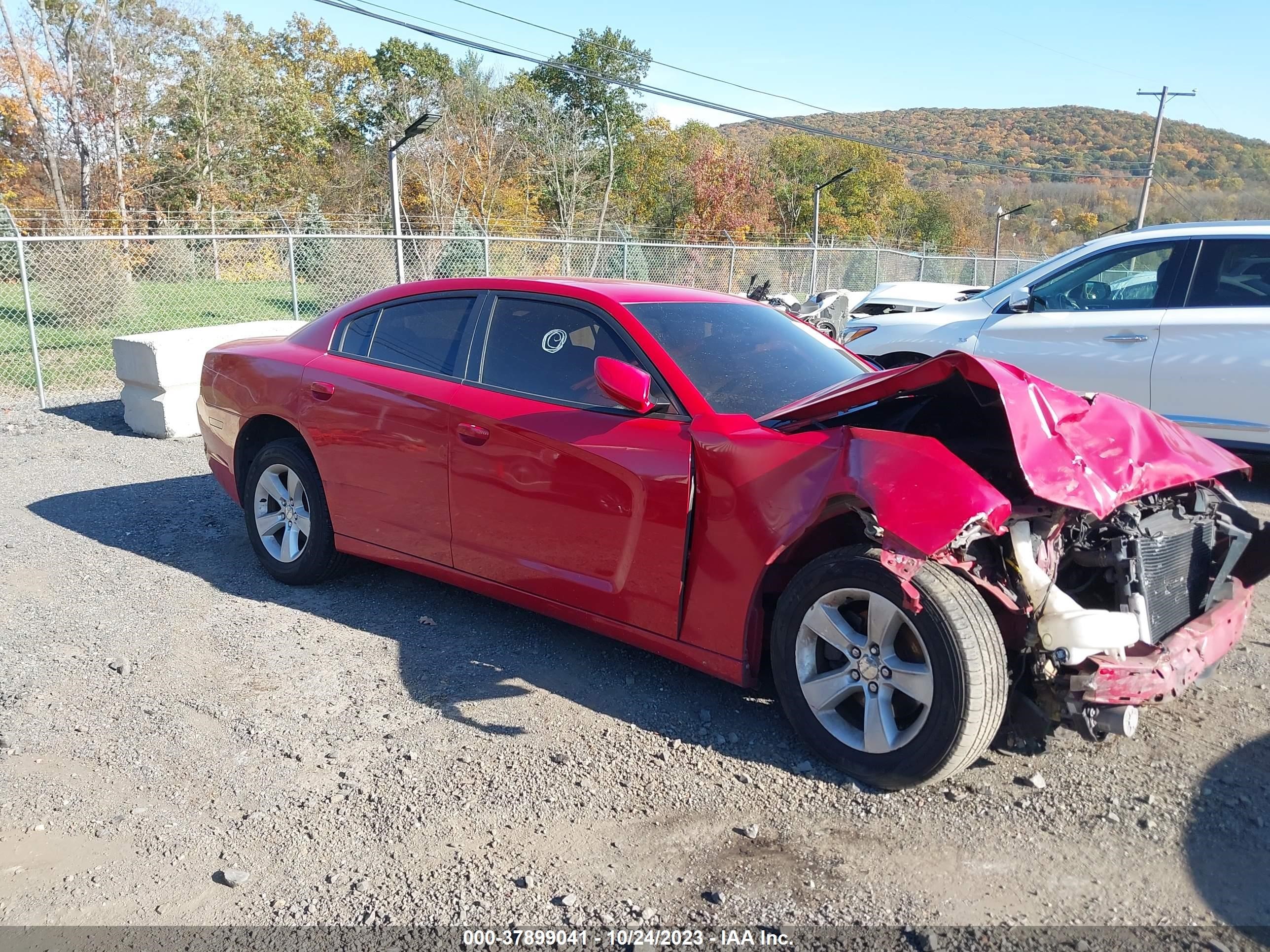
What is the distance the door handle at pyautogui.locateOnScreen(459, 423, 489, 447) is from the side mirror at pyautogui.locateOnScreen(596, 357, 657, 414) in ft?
2.27

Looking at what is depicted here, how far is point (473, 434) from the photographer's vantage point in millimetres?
4047

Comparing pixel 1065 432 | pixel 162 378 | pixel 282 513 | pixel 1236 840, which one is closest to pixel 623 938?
pixel 1236 840

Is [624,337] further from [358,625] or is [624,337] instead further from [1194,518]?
[1194,518]

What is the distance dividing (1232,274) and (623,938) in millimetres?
6094

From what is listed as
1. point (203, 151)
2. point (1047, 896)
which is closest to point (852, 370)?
point (1047, 896)

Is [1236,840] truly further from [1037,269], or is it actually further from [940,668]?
[1037,269]

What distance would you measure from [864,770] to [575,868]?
1.01m

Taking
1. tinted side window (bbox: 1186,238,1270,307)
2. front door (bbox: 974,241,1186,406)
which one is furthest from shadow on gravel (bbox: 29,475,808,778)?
tinted side window (bbox: 1186,238,1270,307)

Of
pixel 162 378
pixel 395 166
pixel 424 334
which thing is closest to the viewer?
Result: pixel 424 334

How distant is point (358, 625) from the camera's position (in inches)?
177

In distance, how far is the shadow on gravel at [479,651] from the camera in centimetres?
358

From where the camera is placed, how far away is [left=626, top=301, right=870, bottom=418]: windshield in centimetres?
372

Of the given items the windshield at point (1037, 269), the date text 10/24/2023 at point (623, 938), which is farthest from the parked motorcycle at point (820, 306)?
the date text 10/24/2023 at point (623, 938)

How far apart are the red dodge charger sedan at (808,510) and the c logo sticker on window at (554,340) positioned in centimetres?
1
